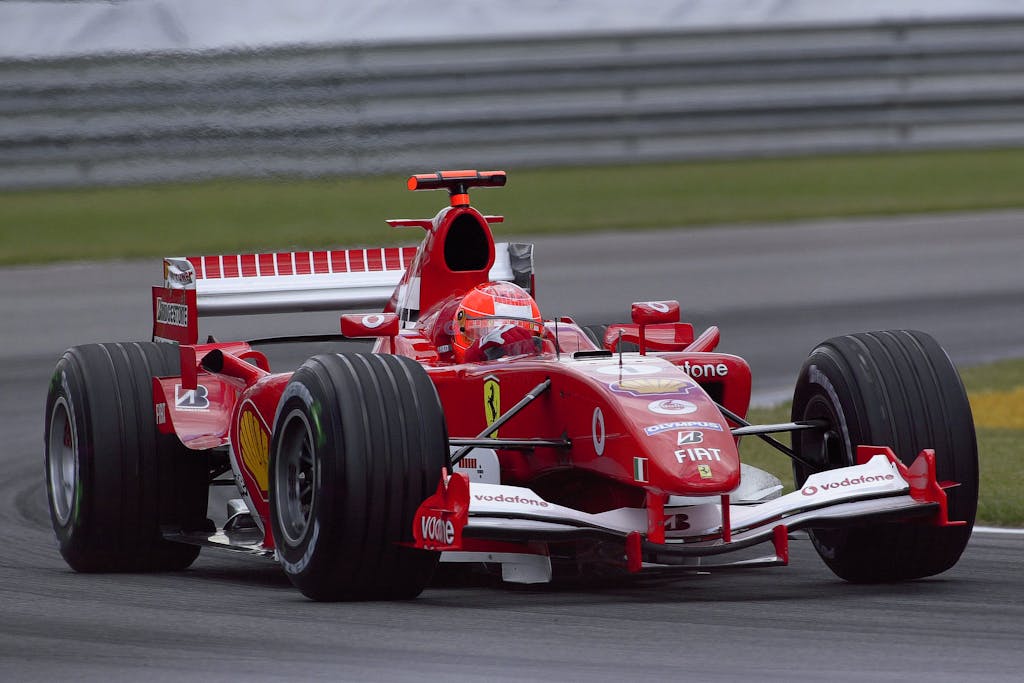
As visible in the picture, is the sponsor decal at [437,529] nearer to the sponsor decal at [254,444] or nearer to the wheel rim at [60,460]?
the sponsor decal at [254,444]

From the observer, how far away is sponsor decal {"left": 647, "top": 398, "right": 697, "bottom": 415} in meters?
7.18

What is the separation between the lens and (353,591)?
283 inches

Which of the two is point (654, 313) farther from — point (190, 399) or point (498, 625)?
point (498, 625)

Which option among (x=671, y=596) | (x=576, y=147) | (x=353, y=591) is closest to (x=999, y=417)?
(x=671, y=596)

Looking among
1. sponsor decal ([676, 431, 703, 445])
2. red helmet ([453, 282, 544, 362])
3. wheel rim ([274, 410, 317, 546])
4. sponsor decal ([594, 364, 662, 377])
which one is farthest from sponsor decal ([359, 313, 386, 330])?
sponsor decal ([676, 431, 703, 445])

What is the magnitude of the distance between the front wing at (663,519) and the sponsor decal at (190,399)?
2.11 m

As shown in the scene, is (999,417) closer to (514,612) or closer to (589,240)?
(514,612)

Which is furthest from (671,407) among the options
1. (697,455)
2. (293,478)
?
(293,478)

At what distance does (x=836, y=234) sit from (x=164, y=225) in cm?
749

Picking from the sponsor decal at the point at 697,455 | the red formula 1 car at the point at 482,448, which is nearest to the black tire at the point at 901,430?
the red formula 1 car at the point at 482,448

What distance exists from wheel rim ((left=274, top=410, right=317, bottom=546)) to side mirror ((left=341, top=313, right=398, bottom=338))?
86 cm

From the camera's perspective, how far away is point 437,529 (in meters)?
6.89

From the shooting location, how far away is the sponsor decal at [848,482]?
7281 millimetres

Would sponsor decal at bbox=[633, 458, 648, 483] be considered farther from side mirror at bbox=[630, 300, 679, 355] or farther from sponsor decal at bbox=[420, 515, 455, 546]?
side mirror at bbox=[630, 300, 679, 355]
